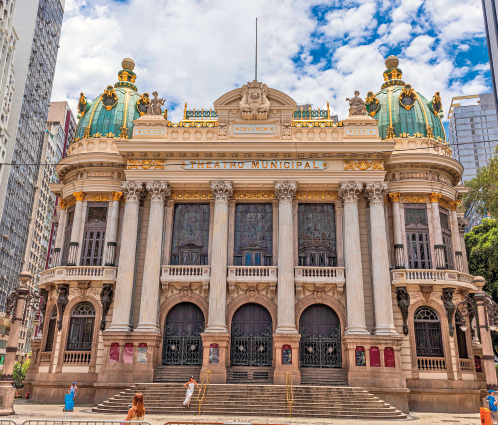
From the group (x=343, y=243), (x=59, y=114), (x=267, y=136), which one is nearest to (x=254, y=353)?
(x=343, y=243)

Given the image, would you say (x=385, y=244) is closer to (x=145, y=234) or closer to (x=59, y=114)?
(x=145, y=234)

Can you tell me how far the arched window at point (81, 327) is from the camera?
97.9 ft

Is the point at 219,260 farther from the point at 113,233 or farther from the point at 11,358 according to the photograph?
the point at 11,358

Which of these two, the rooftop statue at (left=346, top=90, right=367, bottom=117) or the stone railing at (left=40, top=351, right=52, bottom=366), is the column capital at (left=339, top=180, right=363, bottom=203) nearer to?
the rooftop statue at (left=346, top=90, right=367, bottom=117)

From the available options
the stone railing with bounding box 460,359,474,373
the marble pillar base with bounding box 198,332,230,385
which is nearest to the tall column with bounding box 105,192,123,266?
the marble pillar base with bounding box 198,332,230,385

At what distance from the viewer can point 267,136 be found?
3177 centimetres

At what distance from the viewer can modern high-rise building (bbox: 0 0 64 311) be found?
69562 millimetres

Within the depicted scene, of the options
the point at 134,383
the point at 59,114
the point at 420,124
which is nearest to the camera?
the point at 134,383

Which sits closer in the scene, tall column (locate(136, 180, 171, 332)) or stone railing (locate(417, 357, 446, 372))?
stone railing (locate(417, 357, 446, 372))

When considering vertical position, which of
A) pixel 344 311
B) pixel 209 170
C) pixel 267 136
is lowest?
pixel 344 311

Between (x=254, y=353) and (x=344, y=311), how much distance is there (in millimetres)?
5918

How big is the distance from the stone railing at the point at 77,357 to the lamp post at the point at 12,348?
6.96m

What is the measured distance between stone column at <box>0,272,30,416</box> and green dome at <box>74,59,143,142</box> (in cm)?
1472

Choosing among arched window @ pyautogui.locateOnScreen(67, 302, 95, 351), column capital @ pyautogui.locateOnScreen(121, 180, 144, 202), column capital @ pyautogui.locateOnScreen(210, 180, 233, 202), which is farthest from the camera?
column capital @ pyautogui.locateOnScreen(121, 180, 144, 202)
